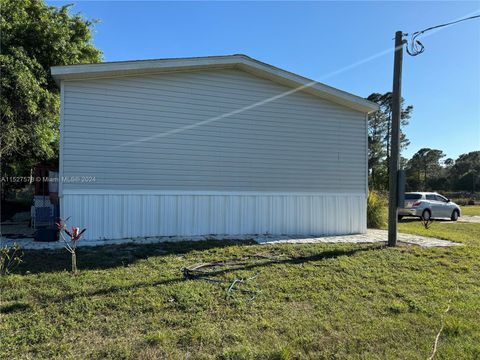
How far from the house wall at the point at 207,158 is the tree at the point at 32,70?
2.99 metres

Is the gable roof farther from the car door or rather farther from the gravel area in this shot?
the car door

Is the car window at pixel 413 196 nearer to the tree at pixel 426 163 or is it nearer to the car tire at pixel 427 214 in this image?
the car tire at pixel 427 214

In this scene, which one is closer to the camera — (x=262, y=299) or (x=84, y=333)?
(x=84, y=333)

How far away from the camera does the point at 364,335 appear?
3643mm

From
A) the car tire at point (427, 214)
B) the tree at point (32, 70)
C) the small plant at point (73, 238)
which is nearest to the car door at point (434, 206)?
the car tire at point (427, 214)

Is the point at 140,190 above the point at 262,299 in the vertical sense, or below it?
above

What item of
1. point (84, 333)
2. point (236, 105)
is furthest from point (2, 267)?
point (236, 105)

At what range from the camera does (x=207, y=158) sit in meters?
8.74

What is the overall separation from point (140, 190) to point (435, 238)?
749cm

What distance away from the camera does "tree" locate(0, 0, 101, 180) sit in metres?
9.66

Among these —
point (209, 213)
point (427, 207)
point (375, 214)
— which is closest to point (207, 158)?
point (209, 213)

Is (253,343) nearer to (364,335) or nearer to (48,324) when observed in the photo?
(364,335)

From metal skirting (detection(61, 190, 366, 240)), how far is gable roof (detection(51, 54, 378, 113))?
8.19 feet

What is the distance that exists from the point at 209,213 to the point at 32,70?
22.7 feet
